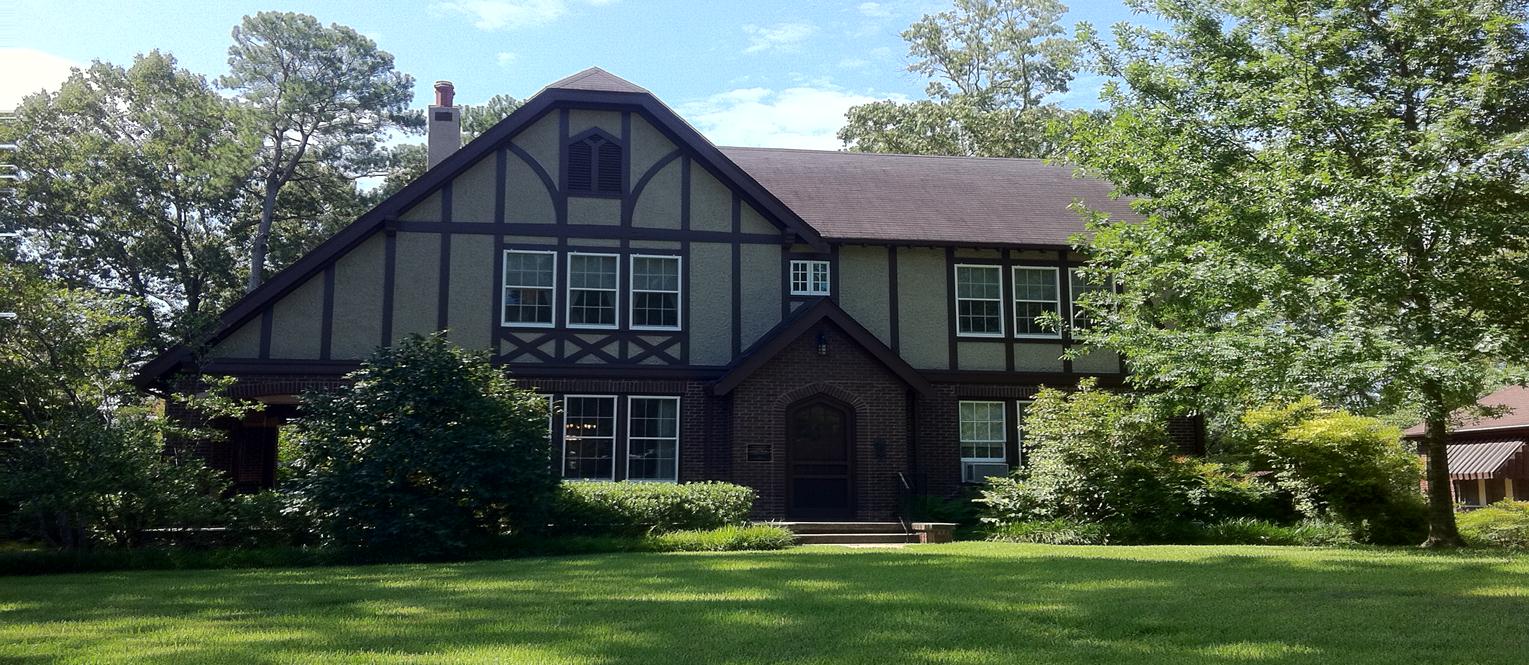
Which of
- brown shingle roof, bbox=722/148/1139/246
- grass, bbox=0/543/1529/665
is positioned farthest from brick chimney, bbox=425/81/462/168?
grass, bbox=0/543/1529/665

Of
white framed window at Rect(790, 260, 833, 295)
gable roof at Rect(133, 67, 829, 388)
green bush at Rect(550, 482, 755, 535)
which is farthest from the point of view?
white framed window at Rect(790, 260, 833, 295)

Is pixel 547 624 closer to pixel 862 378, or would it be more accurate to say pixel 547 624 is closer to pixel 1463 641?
pixel 1463 641

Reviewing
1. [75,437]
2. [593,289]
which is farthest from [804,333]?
[75,437]

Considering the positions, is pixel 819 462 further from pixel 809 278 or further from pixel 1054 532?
pixel 1054 532

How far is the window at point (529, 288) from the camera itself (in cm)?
2056

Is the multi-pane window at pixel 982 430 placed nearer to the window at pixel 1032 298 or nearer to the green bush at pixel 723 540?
the window at pixel 1032 298

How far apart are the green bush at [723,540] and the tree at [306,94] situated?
22698mm

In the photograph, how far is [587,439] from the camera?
20422mm

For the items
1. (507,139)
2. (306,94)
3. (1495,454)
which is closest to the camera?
(507,139)

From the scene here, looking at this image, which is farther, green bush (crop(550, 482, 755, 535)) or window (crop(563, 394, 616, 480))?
window (crop(563, 394, 616, 480))

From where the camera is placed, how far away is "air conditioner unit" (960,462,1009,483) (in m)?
21.4

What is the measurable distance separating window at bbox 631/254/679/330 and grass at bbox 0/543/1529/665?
8.71 m

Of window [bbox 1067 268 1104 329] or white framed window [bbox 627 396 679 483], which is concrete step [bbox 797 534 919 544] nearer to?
white framed window [bbox 627 396 679 483]

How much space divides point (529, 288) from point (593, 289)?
3.73ft
